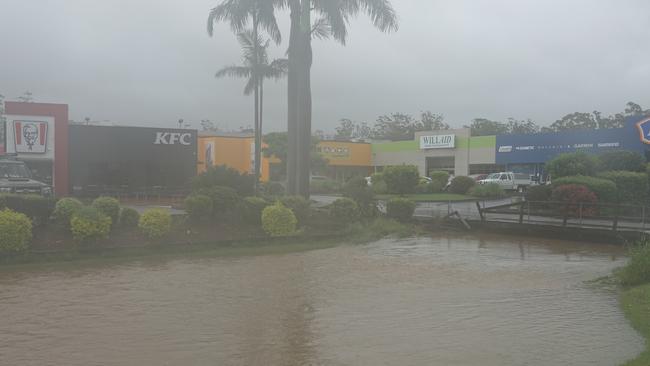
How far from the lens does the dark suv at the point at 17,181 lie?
20.4m

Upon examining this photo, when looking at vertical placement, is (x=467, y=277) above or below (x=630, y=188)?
below

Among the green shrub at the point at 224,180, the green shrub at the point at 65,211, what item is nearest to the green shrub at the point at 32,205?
the green shrub at the point at 65,211

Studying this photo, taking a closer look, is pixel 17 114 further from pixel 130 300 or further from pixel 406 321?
pixel 406 321

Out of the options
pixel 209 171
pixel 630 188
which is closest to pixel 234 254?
pixel 209 171

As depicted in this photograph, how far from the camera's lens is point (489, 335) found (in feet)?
26.8

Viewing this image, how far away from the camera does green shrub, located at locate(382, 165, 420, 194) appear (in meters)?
39.7

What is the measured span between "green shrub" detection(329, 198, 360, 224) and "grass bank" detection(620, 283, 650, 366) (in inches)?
462

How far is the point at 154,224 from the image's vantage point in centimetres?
1656

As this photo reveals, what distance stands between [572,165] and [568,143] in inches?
823

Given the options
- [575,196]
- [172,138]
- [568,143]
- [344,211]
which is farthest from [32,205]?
[568,143]

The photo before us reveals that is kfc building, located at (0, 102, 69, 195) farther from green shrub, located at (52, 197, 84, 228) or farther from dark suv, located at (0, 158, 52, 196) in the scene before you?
green shrub, located at (52, 197, 84, 228)

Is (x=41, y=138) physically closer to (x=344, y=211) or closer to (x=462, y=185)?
(x=344, y=211)

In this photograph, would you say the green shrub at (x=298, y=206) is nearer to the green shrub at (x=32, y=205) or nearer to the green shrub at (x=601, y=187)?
the green shrub at (x=32, y=205)

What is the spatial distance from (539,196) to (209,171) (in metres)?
14.6
